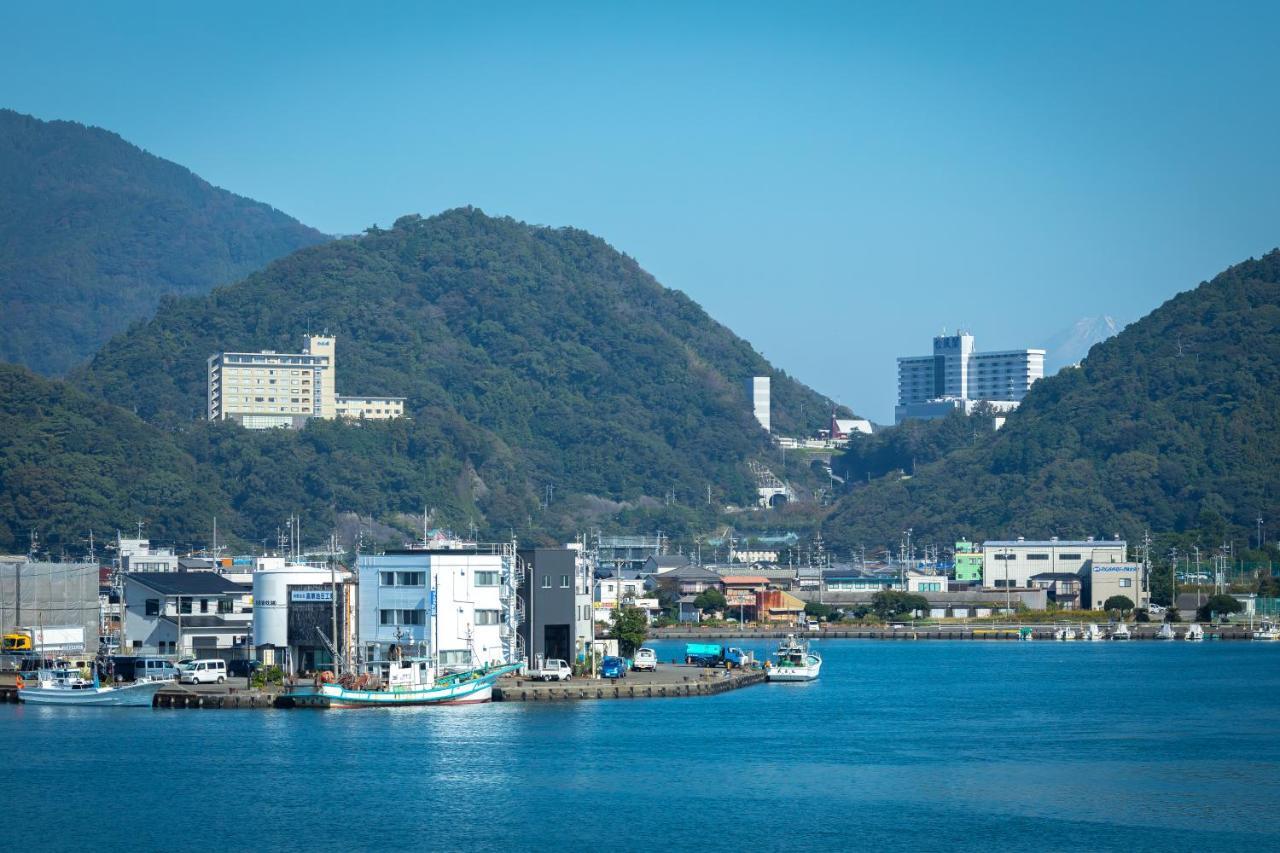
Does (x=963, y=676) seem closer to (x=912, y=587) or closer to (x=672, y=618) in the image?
(x=672, y=618)

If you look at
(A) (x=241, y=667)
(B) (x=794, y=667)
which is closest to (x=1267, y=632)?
(B) (x=794, y=667)

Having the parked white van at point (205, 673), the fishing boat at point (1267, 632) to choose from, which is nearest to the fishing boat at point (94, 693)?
the parked white van at point (205, 673)

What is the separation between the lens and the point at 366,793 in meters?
35.8

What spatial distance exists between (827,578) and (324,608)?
236 feet

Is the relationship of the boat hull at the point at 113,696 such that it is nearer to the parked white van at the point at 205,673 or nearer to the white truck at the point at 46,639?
the parked white van at the point at 205,673

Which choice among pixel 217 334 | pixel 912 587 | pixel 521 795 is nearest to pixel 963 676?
pixel 521 795

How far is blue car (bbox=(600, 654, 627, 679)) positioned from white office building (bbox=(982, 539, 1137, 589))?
61118 millimetres

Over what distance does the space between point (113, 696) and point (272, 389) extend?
12343 cm

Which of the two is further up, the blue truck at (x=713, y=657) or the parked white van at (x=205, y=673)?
the parked white van at (x=205, y=673)

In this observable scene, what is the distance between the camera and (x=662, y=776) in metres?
38.2

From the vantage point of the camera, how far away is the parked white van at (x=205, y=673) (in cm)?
5153

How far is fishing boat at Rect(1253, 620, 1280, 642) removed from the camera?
8881 centimetres

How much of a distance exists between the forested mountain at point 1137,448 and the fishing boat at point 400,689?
83.4m

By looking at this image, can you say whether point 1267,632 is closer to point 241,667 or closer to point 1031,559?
point 1031,559
